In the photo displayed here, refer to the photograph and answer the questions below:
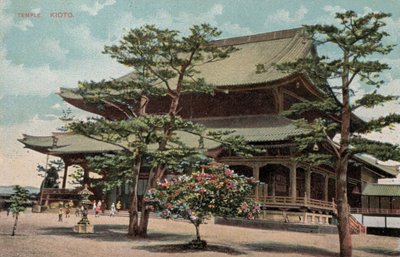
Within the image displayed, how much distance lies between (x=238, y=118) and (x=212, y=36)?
1037cm

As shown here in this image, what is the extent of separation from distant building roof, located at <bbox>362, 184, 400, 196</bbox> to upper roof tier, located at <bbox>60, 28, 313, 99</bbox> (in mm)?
12080

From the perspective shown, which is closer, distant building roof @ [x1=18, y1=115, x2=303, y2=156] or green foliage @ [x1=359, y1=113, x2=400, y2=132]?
green foliage @ [x1=359, y1=113, x2=400, y2=132]

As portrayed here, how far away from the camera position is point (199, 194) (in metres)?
11.7

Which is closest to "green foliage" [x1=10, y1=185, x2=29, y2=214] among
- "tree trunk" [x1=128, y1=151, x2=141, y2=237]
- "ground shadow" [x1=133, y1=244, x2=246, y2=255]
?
"tree trunk" [x1=128, y1=151, x2=141, y2=237]

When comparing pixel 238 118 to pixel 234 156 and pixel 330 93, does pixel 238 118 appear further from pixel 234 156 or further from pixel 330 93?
pixel 330 93

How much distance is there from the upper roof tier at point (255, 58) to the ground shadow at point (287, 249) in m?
10.3

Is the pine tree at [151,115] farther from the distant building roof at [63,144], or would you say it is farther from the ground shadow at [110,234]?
the distant building roof at [63,144]

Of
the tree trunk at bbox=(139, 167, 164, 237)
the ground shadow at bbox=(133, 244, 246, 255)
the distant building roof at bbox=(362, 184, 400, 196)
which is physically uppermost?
the distant building roof at bbox=(362, 184, 400, 196)

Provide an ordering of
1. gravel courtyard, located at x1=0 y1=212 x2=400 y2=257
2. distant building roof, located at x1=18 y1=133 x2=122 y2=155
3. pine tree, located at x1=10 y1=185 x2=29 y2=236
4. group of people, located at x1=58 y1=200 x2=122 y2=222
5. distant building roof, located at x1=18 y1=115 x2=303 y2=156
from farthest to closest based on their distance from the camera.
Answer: distant building roof, located at x1=18 y1=133 x2=122 y2=155, group of people, located at x1=58 y1=200 x2=122 y2=222, distant building roof, located at x1=18 y1=115 x2=303 y2=156, pine tree, located at x1=10 y1=185 x2=29 y2=236, gravel courtyard, located at x1=0 y1=212 x2=400 y2=257

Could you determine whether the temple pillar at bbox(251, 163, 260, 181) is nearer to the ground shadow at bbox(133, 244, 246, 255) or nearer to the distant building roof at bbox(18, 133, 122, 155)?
the distant building roof at bbox(18, 133, 122, 155)

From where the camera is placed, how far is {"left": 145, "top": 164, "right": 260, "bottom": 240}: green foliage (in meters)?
11.7

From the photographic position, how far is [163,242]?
13.6m

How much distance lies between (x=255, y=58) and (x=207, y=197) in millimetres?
16740

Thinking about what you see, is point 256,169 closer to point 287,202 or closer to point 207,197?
point 287,202
